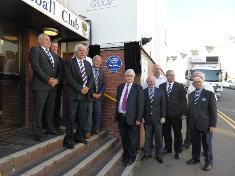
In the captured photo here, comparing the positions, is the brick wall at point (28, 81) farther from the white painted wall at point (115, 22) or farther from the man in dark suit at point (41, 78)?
the white painted wall at point (115, 22)

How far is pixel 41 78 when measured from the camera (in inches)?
217

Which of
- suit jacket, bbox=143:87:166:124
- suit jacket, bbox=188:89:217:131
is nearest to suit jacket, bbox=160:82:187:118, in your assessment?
suit jacket, bbox=143:87:166:124

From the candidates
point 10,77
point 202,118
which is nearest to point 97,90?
point 10,77

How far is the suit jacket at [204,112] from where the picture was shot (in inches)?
254

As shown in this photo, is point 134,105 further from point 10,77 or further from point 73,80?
point 10,77

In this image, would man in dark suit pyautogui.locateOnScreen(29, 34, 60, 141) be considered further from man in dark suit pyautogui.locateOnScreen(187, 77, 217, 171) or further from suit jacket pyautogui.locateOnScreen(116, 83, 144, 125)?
man in dark suit pyautogui.locateOnScreen(187, 77, 217, 171)

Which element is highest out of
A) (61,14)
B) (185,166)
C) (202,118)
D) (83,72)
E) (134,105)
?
(61,14)

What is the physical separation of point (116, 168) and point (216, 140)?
4.04m

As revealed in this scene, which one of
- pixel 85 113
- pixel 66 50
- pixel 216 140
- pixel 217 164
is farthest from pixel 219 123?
pixel 85 113

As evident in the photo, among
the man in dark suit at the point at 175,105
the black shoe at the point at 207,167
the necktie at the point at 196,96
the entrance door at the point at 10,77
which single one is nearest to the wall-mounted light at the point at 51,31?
the entrance door at the point at 10,77

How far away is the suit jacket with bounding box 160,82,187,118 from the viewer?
7098 millimetres

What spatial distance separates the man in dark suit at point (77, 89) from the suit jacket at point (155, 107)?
4.97 ft

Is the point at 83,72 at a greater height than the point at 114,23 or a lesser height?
lesser

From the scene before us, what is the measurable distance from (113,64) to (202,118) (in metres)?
2.60
